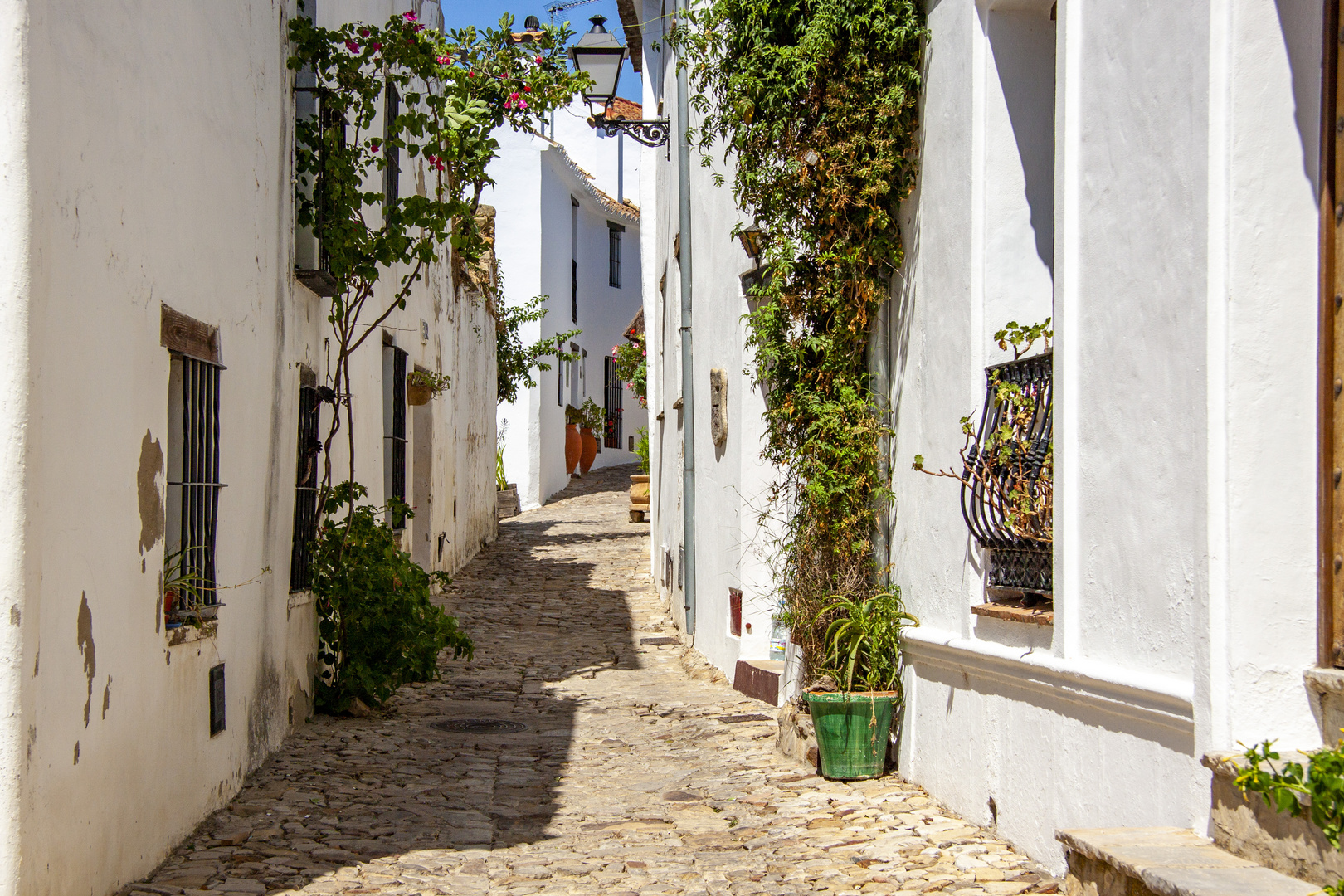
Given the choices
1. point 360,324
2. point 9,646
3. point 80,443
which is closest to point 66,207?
point 80,443

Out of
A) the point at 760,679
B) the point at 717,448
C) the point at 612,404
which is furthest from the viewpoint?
the point at 612,404

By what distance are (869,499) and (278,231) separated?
11.4 ft

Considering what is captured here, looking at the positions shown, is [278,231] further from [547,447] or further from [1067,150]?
[547,447]

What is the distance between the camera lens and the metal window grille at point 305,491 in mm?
7434

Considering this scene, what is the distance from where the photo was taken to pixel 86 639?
4.00m

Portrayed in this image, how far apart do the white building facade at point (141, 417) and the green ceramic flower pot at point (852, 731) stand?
282 centimetres

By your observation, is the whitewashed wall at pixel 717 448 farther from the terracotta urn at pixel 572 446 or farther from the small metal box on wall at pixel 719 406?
the terracotta urn at pixel 572 446

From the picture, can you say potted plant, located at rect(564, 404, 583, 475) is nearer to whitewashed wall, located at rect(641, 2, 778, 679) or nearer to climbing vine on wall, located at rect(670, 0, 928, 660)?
whitewashed wall, located at rect(641, 2, 778, 679)

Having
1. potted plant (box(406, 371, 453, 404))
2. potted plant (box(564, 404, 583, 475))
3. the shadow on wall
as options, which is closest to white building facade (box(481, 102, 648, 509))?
potted plant (box(564, 404, 583, 475))

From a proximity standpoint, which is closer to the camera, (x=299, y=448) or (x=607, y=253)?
(x=299, y=448)

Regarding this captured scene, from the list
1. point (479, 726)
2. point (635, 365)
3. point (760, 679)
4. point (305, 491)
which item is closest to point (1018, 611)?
point (760, 679)

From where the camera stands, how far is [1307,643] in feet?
11.1

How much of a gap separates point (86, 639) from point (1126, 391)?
3.47 metres

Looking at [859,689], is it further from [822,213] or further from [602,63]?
[602,63]
